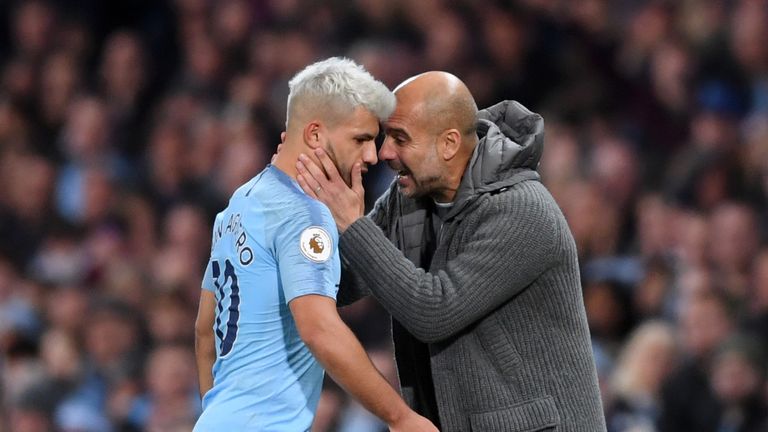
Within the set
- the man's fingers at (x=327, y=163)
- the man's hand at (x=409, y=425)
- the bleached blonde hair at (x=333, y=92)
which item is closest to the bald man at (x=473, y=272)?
the man's fingers at (x=327, y=163)

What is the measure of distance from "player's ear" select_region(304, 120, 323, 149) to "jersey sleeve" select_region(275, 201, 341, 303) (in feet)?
0.59

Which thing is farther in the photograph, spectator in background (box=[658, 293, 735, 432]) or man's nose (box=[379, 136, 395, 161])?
spectator in background (box=[658, 293, 735, 432])

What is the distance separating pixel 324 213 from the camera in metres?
3.01

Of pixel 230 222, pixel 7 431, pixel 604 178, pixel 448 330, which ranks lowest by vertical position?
pixel 7 431

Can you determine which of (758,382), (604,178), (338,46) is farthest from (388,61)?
(758,382)

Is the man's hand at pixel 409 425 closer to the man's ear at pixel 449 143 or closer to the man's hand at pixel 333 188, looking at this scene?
the man's hand at pixel 333 188

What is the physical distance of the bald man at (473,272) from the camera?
10.4ft

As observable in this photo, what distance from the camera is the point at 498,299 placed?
321 centimetres

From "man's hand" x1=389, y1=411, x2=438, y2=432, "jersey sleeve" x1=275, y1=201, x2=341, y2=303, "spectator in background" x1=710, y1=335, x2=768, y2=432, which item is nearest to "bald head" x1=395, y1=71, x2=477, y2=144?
"jersey sleeve" x1=275, y1=201, x2=341, y2=303

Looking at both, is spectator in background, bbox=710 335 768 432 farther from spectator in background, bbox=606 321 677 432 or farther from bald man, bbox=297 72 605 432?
bald man, bbox=297 72 605 432

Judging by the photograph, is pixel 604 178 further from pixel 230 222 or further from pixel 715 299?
pixel 230 222

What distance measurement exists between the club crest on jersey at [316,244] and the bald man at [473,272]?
15 cm

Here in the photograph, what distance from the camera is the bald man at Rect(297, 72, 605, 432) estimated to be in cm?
318

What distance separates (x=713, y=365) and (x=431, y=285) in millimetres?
2496
